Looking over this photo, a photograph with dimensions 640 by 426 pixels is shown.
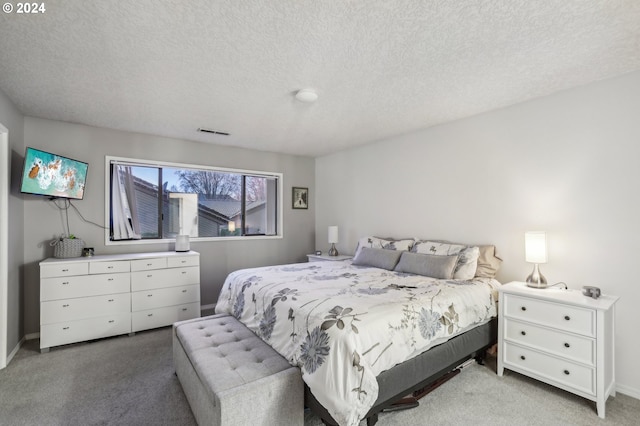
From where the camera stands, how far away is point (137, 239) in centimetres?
399

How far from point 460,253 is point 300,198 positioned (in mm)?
3034

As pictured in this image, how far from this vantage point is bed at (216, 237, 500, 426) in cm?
166

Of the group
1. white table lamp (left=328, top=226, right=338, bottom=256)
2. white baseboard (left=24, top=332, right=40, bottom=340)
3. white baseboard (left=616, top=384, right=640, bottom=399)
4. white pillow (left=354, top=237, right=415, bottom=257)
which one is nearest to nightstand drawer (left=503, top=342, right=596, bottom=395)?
white baseboard (left=616, top=384, right=640, bottom=399)

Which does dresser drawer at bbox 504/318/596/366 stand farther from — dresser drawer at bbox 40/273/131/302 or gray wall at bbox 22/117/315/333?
dresser drawer at bbox 40/273/131/302

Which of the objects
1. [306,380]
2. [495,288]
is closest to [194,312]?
[306,380]

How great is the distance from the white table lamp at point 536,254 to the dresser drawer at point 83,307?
412 centimetres

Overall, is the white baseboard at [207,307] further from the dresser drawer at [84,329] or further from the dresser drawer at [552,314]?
the dresser drawer at [552,314]

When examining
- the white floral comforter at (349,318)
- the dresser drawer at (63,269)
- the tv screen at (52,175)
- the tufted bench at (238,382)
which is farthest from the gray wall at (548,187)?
the tv screen at (52,175)

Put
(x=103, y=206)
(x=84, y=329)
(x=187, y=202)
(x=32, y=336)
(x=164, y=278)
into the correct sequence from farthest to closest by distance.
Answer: (x=187, y=202)
(x=103, y=206)
(x=164, y=278)
(x=32, y=336)
(x=84, y=329)

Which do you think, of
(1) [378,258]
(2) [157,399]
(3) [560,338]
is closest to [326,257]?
(1) [378,258]

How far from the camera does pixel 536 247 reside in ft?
8.45

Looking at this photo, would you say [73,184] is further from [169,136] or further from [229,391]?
[229,391]

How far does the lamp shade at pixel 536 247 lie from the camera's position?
255cm

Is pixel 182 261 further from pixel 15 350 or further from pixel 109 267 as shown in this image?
pixel 15 350
